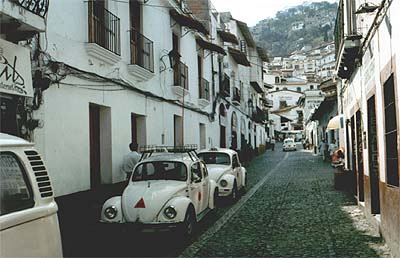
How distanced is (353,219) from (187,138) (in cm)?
889

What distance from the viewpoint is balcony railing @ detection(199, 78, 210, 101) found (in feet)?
67.3

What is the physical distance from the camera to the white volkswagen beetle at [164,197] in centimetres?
810

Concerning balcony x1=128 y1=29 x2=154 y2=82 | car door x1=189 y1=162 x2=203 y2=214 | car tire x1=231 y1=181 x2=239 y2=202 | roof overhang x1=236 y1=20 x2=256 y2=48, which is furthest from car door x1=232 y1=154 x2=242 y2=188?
roof overhang x1=236 y1=20 x2=256 y2=48

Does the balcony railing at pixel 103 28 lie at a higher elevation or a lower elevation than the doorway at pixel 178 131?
higher

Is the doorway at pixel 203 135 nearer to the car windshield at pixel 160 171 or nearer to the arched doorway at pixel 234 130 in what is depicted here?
the arched doorway at pixel 234 130

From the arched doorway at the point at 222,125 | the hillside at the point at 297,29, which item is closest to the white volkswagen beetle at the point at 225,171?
the arched doorway at the point at 222,125

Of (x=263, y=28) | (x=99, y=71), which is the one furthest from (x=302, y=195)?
(x=263, y=28)

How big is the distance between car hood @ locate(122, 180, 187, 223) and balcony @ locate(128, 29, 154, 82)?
4.03 m

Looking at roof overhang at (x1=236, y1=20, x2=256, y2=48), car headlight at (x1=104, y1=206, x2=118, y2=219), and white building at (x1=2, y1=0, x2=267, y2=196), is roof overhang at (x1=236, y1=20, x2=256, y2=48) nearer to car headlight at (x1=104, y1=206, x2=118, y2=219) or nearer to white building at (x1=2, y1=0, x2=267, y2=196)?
white building at (x1=2, y1=0, x2=267, y2=196)

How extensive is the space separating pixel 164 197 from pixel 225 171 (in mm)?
5598

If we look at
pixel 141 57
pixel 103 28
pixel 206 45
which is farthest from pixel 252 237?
pixel 206 45

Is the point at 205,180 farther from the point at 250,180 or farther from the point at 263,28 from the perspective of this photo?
the point at 263,28

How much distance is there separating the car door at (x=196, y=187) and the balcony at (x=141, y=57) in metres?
3.25

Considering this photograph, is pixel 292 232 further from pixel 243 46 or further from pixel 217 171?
pixel 243 46
